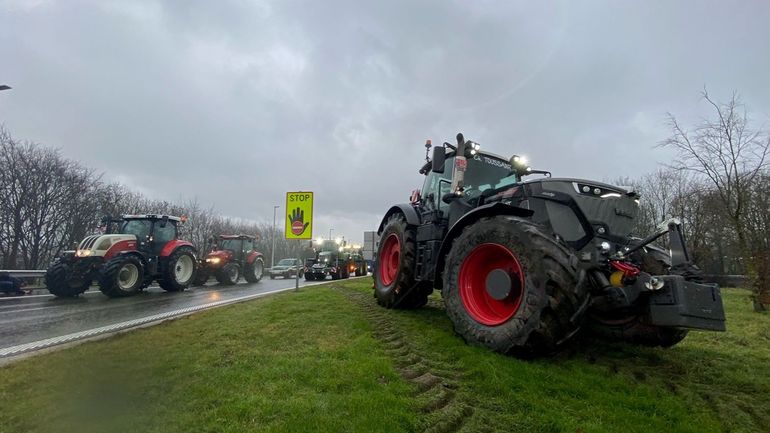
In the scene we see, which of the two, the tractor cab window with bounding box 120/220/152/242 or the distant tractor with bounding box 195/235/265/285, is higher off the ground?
the tractor cab window with bounding box 120/220/152/242

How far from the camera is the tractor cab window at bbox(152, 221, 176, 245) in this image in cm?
1497

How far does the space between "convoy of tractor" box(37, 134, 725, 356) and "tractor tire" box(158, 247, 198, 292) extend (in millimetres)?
10446

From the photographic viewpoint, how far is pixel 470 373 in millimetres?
3443

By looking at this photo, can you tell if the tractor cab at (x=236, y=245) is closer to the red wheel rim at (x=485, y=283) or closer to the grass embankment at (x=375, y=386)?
the grass embankment at (x=375, y=386)

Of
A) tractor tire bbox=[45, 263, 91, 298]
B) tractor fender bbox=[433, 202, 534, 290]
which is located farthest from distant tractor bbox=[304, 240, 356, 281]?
tractor fender bbox=[433, 202, 534, 290]

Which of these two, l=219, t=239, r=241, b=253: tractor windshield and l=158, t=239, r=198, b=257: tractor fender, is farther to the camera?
l=219, t=239, r=241, b=253: tractor windshield

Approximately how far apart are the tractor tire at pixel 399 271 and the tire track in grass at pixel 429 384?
120 centimetres

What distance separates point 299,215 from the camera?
12.6 meters

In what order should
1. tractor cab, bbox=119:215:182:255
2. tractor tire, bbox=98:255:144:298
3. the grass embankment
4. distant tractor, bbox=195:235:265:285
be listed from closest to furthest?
the grass embankment < tractor tire, bbox=98:255:144:298 < tractor cab, bbox=119:215:182:255 < distant tractor, bbox=195:235:265:285

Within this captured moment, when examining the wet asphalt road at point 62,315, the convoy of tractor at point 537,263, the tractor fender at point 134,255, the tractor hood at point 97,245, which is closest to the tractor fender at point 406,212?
the convoy of tractor at point 537,263

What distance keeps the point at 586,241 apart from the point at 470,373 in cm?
195

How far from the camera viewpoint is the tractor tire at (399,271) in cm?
635

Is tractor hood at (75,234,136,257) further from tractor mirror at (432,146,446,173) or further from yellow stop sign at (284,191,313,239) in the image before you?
tractor mirror at (432,146,446,173)

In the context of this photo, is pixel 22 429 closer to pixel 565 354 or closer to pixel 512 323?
pixel 512 323
